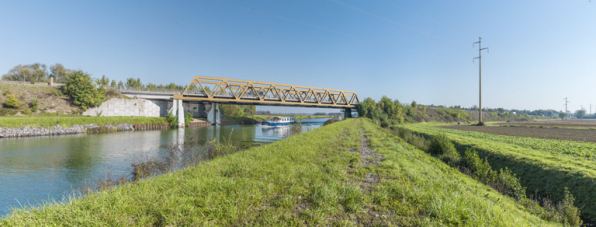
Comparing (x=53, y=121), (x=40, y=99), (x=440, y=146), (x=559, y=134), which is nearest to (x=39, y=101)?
(x=40, y=99)

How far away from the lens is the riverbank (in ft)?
95.1

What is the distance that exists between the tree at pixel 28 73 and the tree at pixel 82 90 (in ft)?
172

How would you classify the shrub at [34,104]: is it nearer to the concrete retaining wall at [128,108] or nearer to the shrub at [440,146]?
the concrete retaining wall at [128,108]

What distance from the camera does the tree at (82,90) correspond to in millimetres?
45719

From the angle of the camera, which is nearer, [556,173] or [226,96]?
[556,173]

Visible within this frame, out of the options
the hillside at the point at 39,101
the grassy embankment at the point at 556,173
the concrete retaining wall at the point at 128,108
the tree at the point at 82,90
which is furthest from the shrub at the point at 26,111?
the grassy embankment at the point at 556,173

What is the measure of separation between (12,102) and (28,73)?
6224 cm

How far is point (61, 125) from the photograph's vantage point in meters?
33.8

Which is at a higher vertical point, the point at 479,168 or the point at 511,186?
the point at 479,168

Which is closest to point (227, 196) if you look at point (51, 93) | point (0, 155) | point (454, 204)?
point (454, 204)

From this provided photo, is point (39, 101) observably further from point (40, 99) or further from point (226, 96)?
point (226, 96)

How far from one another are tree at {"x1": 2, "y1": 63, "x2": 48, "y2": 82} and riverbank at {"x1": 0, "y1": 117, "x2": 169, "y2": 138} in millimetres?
67069

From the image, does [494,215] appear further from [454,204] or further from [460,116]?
[460,116]

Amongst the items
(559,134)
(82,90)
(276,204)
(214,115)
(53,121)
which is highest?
(82,90)
